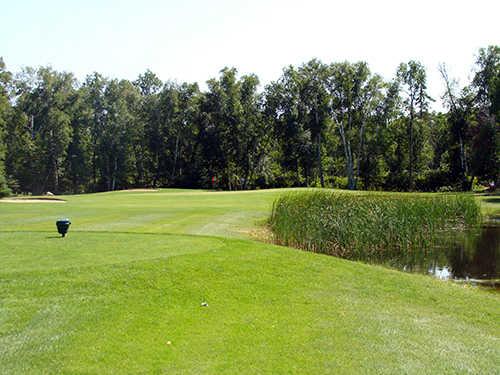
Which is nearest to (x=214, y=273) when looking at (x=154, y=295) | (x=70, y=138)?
(x=154, y=295)

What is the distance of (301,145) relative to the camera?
53.2 metres

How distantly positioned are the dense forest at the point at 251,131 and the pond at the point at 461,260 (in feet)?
91.6

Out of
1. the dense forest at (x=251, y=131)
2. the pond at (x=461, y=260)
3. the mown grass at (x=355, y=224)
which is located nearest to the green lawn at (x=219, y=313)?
the pond at (x=461, y=260)

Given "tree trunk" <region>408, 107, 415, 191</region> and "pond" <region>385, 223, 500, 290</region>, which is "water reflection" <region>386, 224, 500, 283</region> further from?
"tree trunk" <region>408, 107, 415, 191</region>

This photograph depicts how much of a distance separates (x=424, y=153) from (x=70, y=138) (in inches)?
1564

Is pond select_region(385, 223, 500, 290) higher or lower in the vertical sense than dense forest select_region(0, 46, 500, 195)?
lower

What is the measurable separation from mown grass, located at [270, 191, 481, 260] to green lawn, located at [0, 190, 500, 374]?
Answer: 4139mm

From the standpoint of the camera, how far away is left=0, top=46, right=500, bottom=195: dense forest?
50.3m

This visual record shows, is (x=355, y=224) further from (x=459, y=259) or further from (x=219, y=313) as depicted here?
(x=219, y=313)

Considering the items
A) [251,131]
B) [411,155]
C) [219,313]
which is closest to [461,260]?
[219,313]

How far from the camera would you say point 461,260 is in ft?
52.5

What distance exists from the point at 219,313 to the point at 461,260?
1136 cm

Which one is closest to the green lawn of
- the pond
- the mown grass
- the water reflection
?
the pond

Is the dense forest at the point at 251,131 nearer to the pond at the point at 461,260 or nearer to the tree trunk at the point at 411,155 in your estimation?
the tree trunk at the point at 411,155
